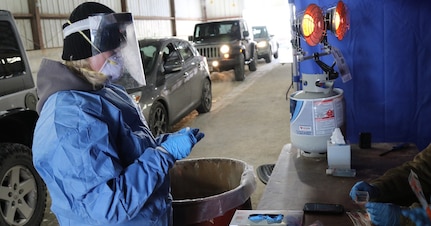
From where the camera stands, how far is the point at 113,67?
2064mm

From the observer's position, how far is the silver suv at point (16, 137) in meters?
3.59

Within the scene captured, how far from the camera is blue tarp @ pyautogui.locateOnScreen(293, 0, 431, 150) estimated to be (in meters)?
3.27

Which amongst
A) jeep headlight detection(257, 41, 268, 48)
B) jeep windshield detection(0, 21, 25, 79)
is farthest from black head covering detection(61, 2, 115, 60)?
jeep headlight detection(257, 41, 268, 48)

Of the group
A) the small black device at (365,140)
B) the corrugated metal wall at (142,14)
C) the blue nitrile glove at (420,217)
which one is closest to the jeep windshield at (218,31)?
the corrugated metal wall at (142,14)

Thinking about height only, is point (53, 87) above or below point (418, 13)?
below

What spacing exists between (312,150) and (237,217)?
0.86m

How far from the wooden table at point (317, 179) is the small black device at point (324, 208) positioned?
2 centimetres

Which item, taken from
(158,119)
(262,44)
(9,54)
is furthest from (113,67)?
(262,44)

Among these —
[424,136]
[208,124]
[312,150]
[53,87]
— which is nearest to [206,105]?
[208,124]

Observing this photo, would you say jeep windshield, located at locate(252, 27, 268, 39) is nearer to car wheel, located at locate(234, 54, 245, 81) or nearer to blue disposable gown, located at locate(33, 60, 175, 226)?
car wheel, located at locate(234, 54, 245, 81)

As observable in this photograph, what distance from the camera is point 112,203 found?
1.63m

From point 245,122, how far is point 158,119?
6.30 feet

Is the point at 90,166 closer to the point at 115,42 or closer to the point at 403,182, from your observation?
the point at 115,42

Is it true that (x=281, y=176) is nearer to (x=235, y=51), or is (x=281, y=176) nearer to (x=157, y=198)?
(x=157, y=198)
